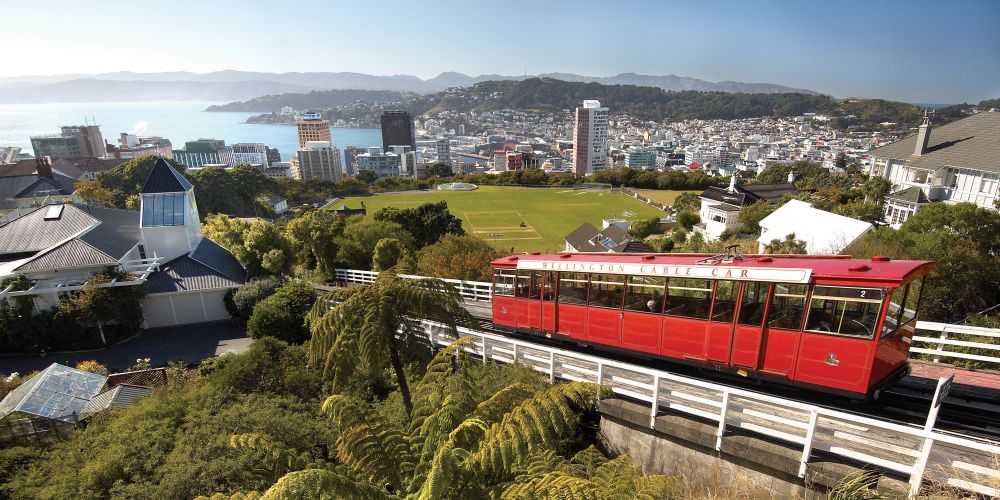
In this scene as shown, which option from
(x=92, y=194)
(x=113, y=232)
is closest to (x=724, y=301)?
(x=113, y=232)

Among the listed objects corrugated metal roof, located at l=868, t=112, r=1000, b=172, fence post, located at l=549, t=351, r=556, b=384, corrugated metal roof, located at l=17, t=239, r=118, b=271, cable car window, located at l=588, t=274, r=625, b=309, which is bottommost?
corrugated metal roof, located at l=17, t=239, r=118, b=271

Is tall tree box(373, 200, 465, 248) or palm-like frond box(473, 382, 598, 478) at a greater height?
palm-like frond box(473, 382, 598, 478)

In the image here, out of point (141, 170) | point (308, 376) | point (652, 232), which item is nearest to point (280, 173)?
point (141, 170)

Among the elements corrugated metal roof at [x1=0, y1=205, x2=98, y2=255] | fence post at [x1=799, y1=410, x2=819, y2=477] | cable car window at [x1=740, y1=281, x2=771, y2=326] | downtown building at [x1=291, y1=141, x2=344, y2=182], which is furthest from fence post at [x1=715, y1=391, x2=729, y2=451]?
downtown building at [x1=291, y1=141, x2=344, y2=182]

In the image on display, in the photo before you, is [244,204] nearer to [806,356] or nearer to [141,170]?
[141,170]

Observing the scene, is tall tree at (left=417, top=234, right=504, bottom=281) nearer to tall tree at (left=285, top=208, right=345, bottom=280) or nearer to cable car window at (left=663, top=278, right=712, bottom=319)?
tall tree at (left=285, top=208, right=345, bottom=280)

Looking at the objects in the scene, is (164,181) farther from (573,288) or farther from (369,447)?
(369,447)
